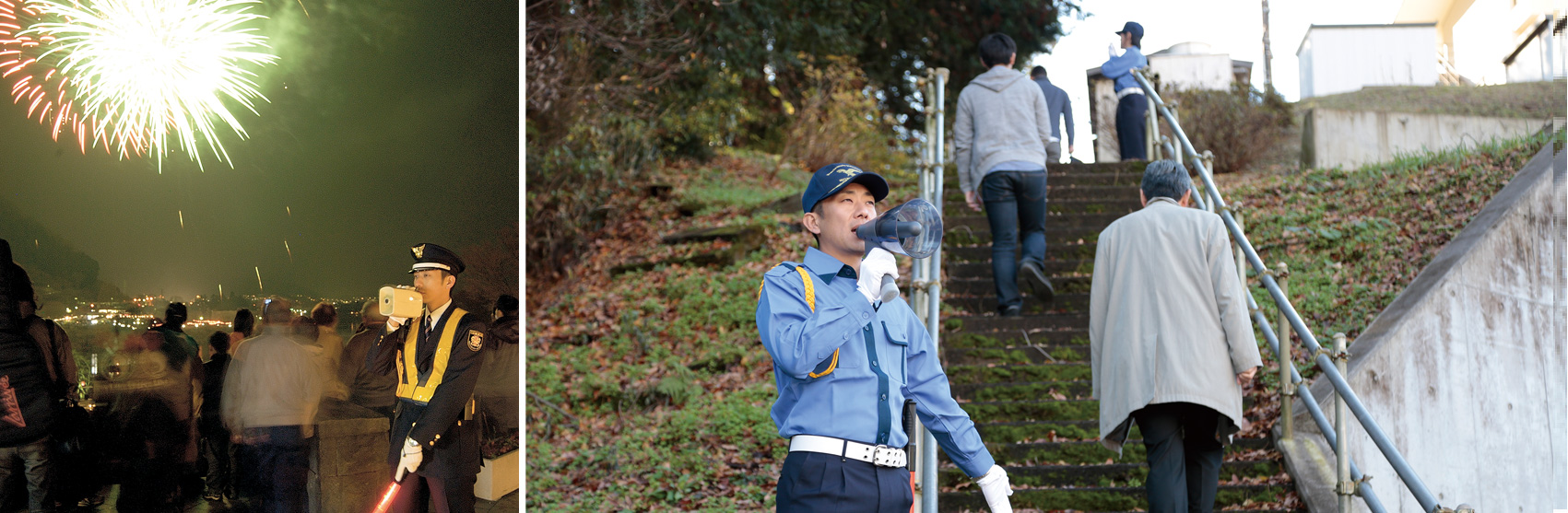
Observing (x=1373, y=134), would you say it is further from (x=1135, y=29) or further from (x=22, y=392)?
(x=22, y=392)

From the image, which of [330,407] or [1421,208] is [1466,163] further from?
[330,407]

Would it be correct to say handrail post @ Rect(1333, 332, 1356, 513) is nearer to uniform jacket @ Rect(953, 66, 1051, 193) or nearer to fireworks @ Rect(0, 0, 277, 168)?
uniform jacket @ Rect(953, 66, 1051, 193)

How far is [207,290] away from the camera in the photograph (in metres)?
2.78

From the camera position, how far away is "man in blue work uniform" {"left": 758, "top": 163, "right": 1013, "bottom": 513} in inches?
99.5

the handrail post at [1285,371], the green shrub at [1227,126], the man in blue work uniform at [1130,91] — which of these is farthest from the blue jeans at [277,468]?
the green shrub at [1227,126]

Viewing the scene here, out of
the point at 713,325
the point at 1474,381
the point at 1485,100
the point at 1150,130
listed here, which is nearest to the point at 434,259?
the point at 1474,381

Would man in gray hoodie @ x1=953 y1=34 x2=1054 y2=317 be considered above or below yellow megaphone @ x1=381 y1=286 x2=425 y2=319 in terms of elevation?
above

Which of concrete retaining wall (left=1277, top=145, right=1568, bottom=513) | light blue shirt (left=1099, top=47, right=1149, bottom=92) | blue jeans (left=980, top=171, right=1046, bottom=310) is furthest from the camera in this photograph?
light blue shirt (left=1099, top=47, right=1149, bottom=92)

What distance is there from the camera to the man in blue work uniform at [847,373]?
2.53 metres

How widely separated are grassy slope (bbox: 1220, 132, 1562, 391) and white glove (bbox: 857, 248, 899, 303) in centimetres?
475

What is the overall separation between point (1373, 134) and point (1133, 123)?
331cm

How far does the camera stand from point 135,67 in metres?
2.83

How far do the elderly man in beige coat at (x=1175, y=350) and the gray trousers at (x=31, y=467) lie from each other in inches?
135

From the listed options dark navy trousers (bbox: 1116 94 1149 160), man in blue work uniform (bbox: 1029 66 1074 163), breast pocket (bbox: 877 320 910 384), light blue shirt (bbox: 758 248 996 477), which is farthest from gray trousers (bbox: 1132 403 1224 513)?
dark navy trousers (bbox: 1116 94 1149 160)
